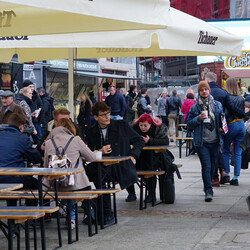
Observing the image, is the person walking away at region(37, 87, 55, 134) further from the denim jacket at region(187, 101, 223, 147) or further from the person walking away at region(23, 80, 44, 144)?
the denim jacket at region(187, 101, 223, 147)

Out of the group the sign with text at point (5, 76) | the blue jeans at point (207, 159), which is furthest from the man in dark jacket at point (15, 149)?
the sign with text at point (5, 76)

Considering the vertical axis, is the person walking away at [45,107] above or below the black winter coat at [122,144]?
above

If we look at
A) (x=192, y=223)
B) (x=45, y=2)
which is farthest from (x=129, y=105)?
(x=45, y=2)

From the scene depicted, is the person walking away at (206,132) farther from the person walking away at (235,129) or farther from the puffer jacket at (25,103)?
the puffer jacket at (25,103)

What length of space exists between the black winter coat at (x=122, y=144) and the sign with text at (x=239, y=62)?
72.8 ft

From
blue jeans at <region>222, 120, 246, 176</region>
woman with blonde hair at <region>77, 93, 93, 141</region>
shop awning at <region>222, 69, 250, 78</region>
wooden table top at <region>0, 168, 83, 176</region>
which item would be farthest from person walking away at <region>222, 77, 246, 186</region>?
shop awning at <region>222, 69, 250, 78</region>

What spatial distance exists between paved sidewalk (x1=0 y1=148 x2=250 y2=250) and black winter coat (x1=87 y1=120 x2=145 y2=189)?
1.90ft

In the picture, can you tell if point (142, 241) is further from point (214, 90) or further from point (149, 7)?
point (214, 90)

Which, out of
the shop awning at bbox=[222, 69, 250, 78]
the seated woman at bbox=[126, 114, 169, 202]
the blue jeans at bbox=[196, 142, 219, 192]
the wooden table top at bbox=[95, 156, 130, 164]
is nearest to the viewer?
the wooden table top at bbox=[95, 156, 130, 164]

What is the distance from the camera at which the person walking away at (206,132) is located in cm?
1041

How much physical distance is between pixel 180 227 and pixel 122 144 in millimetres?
1423

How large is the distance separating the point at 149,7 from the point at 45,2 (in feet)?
4.09

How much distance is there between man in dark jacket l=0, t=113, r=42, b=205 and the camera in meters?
7.81

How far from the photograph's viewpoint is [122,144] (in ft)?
29.7
